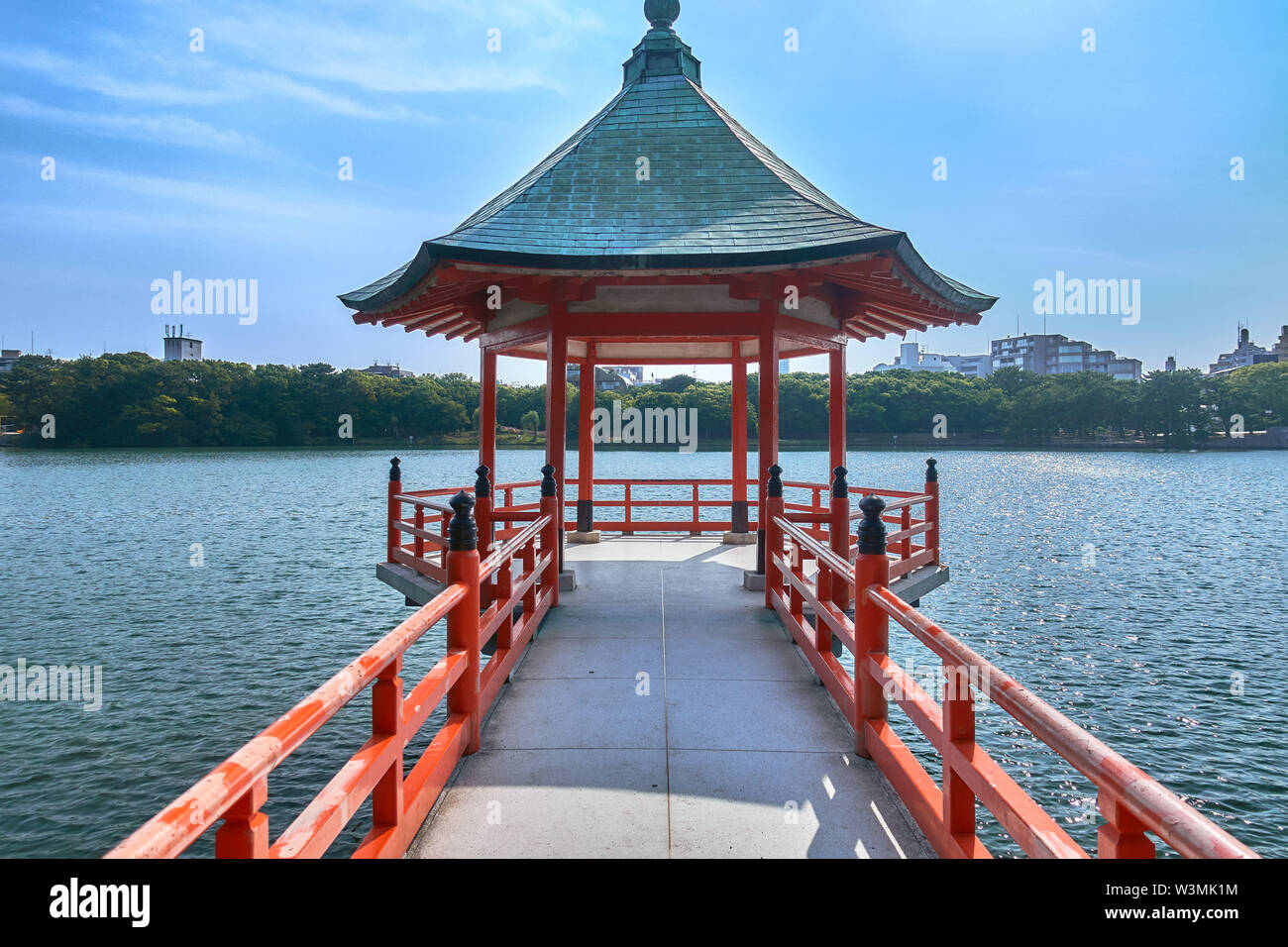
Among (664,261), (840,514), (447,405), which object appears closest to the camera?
(840,514)

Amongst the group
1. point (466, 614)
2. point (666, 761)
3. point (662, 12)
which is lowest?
point (666, 761)

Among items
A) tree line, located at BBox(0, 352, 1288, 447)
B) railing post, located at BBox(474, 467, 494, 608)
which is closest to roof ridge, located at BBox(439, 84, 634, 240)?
railing post, located at BBox(474, 467, 494, 608)

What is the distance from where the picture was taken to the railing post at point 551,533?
245 inches

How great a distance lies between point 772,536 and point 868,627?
2651mm

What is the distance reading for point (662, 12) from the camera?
948 cm

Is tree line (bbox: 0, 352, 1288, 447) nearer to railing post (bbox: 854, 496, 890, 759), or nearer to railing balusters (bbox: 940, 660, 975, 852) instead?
railing post (bbox: 854, 496, 890, 759)

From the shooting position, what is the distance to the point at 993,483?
40.8 metres

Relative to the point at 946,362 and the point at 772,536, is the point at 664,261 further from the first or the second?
the point at 946,362

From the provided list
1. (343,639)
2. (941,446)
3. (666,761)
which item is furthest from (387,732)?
(941,446)

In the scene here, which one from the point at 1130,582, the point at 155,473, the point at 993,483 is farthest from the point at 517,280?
the point at 155,473

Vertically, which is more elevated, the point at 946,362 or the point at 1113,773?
the point at 946,362

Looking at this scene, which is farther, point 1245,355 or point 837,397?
point 1245,355
